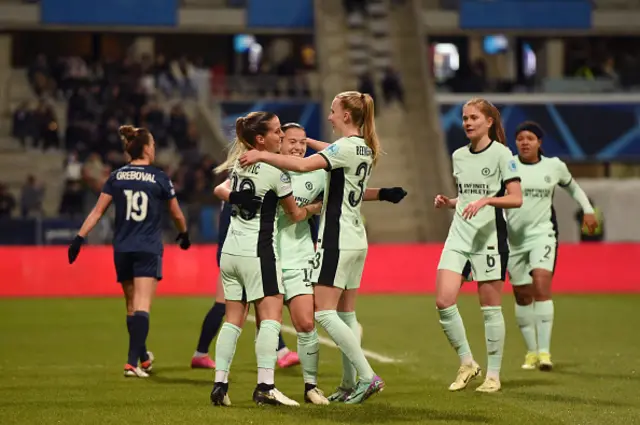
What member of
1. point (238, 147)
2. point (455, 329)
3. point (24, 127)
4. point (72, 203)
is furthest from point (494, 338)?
point (24, 127)

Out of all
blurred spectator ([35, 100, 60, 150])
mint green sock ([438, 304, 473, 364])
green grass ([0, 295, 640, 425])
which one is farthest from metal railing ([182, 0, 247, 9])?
mint green sock ([438, 304, 473, 364])

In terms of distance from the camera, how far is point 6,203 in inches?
1064

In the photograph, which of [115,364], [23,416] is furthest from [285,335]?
[23,416]

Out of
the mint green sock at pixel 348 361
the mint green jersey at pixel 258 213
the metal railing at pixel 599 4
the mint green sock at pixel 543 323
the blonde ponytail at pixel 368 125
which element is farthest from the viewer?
the metal railing at pixel 599 4

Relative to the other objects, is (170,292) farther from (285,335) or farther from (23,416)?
(23,416)

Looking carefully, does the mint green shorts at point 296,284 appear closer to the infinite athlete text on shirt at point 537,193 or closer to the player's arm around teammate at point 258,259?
the player's arm around teammate at point 258,259

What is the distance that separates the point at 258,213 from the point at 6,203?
18998 mm

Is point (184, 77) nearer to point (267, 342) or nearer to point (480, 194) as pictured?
point (480, 194)

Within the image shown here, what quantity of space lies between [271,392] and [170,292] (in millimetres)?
13084

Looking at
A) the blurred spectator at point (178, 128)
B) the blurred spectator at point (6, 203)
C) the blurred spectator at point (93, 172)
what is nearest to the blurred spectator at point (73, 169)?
the blurred spectator at point (93, 172)

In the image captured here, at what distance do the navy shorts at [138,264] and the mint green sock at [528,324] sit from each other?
3.47 meters

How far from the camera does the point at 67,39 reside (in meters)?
42.2

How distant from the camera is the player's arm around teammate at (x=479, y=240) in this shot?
33.3 feet

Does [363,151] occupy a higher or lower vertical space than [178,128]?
lower
